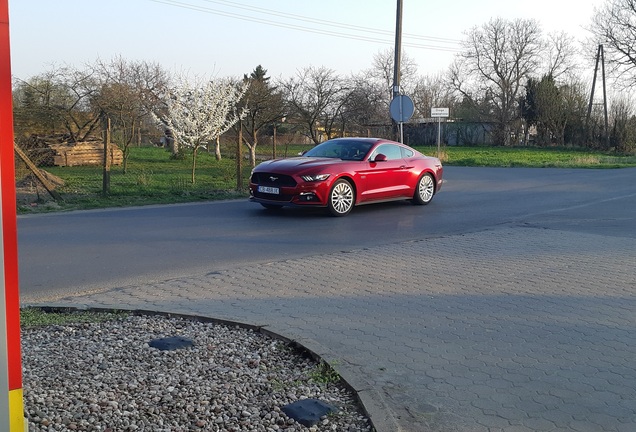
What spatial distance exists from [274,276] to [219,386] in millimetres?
3667

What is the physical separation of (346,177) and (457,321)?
25.3 feet

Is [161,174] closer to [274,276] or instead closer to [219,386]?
[274,276]

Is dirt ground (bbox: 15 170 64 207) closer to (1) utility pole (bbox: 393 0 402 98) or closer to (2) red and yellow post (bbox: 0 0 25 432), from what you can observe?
(1) utility pole (bbox: 393 0 402 98)

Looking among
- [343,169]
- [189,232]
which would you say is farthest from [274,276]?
[343,169]

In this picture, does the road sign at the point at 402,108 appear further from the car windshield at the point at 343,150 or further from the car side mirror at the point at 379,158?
the car side mirror at the point at 379,158

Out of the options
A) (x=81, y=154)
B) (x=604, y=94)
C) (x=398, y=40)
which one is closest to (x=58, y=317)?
(x=81, y=154)

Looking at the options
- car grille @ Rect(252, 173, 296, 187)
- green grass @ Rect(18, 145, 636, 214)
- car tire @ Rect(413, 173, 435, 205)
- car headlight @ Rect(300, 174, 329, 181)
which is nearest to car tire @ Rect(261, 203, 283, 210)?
car grille @ Rect(252, 173, 296, 187)

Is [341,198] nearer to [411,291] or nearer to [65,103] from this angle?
[411,291]

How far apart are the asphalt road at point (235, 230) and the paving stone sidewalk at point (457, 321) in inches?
30.9

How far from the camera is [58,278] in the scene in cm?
781

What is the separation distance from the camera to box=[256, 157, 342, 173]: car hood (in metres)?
13.2

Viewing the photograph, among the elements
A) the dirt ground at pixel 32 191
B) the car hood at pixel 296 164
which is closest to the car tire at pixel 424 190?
the car hood at pixel 296 164

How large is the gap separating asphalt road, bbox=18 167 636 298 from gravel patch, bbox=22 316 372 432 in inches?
85.6

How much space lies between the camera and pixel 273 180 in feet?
43.4
